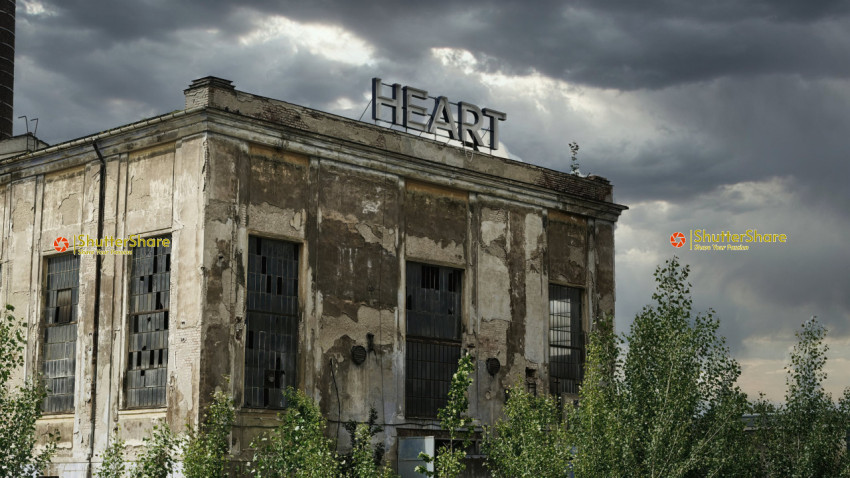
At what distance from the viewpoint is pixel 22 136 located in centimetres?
2941

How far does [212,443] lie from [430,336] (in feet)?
25.0

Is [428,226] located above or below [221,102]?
below

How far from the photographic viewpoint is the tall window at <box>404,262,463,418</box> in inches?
1067

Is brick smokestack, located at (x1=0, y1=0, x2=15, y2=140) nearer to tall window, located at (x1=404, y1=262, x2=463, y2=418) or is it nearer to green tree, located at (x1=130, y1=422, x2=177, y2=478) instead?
tall window, located at (x1=404, y1=262, x2=463, y2=418)

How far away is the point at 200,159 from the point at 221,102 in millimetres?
1436

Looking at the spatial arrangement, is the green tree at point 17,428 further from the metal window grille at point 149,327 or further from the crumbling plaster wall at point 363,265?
the crumbling plaster wall at point 363,265

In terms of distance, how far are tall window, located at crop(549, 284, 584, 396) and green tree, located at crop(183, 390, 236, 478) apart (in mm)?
10788

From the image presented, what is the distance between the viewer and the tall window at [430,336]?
27.1m

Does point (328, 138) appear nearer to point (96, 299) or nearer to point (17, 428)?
point (96, 299)

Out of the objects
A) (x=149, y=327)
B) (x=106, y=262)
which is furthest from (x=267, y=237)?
(x=106, y=262)

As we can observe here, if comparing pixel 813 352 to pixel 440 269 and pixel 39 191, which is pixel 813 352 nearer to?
pixel 440 269

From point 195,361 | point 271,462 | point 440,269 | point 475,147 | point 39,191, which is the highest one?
point 475,147

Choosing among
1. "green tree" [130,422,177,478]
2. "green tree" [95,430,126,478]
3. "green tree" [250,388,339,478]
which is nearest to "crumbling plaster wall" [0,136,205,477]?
"green tree" [130,422,177,478]

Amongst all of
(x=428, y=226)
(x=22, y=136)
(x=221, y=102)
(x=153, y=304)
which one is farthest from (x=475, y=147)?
(x=22, y=136)
